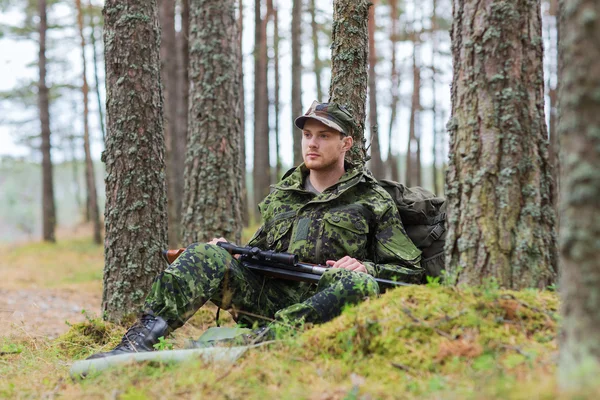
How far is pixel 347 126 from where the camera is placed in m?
4.77

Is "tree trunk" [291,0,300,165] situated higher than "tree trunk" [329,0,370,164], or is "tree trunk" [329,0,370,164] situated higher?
"tree trunk" [291,0,300,165]

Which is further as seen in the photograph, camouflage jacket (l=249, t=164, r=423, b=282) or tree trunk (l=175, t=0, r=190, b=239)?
tree trunk (l=175, t=0, r=190, b=239)

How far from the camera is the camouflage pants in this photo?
352cm

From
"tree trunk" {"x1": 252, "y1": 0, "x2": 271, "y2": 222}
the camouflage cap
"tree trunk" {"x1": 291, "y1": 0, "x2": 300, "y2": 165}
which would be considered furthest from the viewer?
"tree trunk" {"x1": 252, "y1": 0, "x2": 271, "y2": 222}

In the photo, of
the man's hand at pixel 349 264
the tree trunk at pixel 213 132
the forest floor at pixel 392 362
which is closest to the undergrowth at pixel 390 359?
the forest floor at pixel 392 362

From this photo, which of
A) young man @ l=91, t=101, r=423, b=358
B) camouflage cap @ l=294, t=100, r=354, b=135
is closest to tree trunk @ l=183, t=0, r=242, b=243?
young man @ l=91, t=101, r=423, b=358

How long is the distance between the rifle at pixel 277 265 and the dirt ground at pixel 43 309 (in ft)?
6.39

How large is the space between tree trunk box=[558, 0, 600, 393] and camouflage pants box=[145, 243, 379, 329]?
1.64 metres

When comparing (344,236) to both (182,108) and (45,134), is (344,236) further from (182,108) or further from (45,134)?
(45,134)

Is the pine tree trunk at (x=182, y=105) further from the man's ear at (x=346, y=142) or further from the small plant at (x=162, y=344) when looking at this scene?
the small plant at (x=162, y=344)

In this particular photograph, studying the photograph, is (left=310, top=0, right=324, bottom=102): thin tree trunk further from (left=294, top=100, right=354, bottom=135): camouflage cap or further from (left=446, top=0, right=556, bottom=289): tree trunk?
(left=446, top=0, right=556, bottom=289): tree trunk

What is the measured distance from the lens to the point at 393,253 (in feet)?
14.1

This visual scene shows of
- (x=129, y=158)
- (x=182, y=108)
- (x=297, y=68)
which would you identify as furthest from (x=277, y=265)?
(x=297, y=68)

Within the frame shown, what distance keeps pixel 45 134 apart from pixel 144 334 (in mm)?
15645
